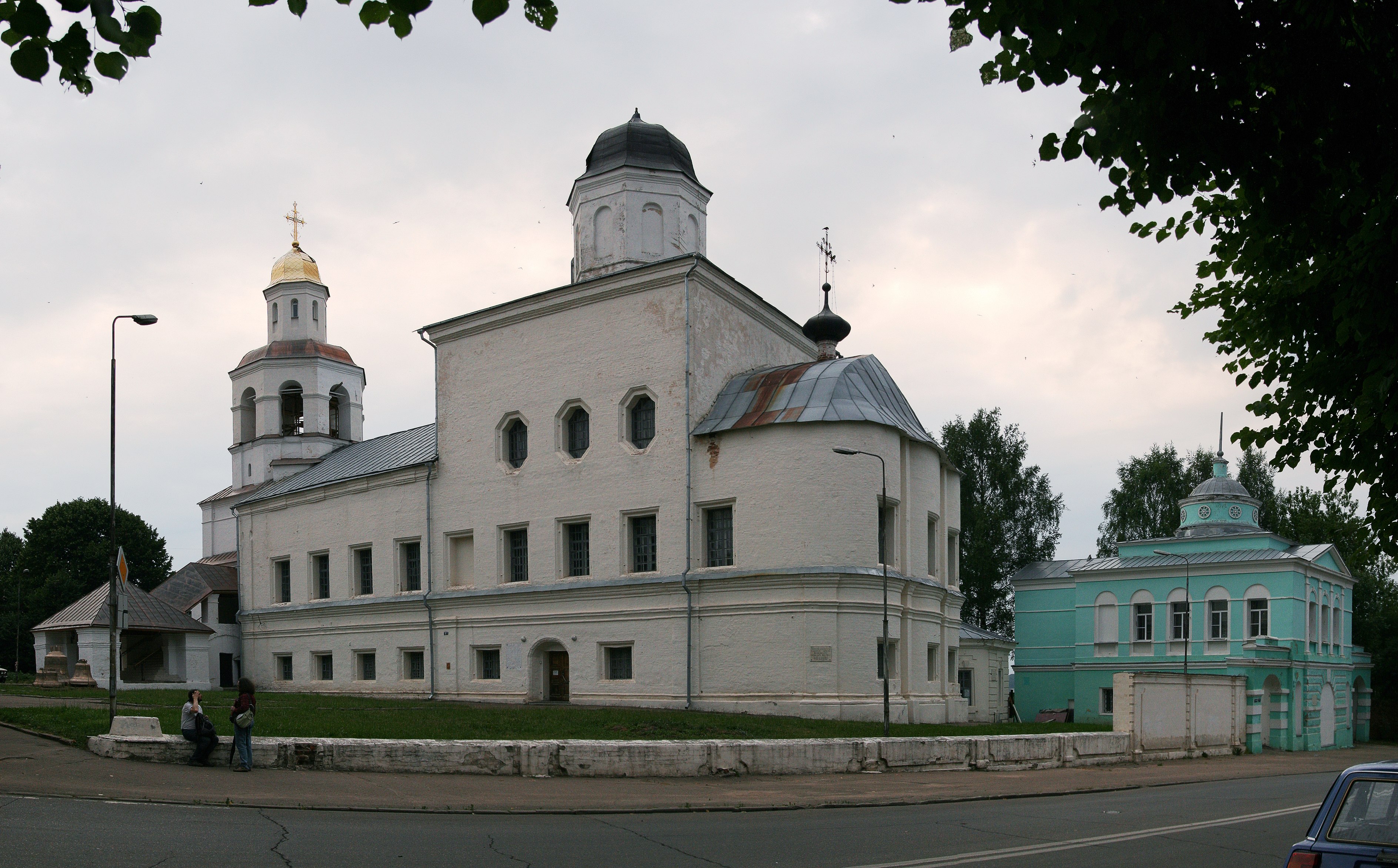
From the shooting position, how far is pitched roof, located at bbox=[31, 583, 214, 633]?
41.2m

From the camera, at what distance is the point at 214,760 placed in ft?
55.2

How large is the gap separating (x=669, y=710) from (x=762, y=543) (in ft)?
15.8

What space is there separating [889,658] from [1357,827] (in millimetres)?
23989

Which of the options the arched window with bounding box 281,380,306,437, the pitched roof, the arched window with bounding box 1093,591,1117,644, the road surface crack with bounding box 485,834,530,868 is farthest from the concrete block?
the arched window with bounding box 1093,591,1117,644

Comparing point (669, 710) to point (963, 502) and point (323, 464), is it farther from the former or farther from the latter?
point (963, 502)

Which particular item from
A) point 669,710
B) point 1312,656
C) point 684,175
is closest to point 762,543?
point 669,710

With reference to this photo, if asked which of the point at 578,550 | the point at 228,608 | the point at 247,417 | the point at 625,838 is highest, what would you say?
the point at 247,417

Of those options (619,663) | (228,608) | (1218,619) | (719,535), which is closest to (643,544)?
(719,535)

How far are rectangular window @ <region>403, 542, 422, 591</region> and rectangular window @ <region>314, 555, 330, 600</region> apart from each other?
4.16 m

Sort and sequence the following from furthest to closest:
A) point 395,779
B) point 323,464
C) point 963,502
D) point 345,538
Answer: point 963,502 → point 323,464 → point 345,538 → point 395,779

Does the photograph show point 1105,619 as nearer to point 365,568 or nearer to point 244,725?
point 365,568

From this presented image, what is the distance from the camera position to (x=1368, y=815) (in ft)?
22.1

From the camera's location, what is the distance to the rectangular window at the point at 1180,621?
153 feet

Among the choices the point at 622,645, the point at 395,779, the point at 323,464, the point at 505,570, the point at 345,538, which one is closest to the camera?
the point at 395,779
